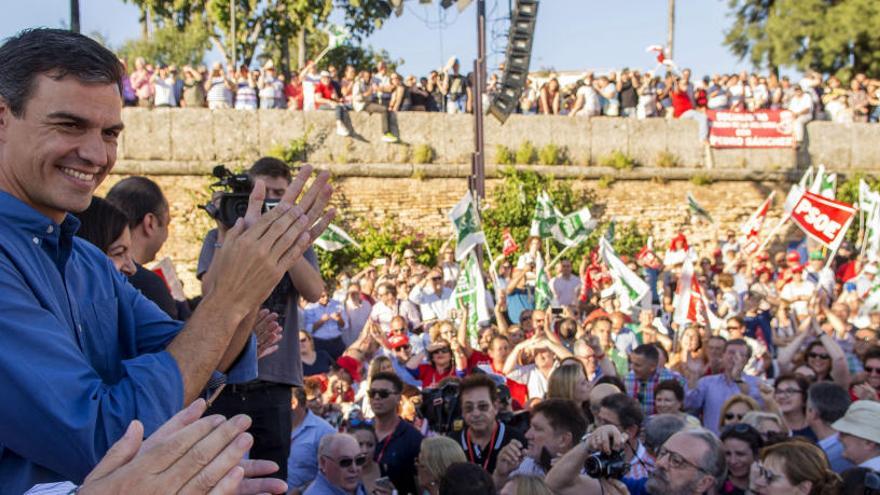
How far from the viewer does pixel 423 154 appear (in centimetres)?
2152

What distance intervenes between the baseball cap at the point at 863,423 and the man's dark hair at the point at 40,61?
5.53 meters

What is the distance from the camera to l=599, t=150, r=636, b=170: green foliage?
898 inches

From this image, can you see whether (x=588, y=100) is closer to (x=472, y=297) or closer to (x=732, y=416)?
(x=472, y=297)

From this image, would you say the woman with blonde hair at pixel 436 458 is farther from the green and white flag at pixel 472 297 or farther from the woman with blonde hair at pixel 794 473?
the green and white flag at pixel 472 297

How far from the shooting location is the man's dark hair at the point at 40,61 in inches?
79.1

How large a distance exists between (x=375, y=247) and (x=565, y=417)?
14555 mm

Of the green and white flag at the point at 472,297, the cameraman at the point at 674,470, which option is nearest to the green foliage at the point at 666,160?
the green and white flag at the point at 472,297

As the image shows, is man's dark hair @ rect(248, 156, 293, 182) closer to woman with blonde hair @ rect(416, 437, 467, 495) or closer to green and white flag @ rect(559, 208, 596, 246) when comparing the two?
woman with blonde hair @ rect(416, 437, 467, 495)

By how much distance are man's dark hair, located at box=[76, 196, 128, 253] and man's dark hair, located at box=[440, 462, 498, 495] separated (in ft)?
8.77

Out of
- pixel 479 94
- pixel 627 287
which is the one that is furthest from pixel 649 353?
pixel 479 94

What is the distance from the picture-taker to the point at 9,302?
6.07 feet


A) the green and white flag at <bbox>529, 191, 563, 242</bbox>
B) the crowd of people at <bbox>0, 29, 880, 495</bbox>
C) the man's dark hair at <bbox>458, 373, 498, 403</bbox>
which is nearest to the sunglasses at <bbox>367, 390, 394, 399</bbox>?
the crowd of people at <bbox>0, 29, 880, 495</bbox>

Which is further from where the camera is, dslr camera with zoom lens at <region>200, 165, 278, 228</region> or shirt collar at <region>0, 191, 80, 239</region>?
dslr camera with zoom lens at <region>200, 165, 278, 228</region>

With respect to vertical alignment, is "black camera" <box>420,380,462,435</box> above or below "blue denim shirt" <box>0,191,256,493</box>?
below
